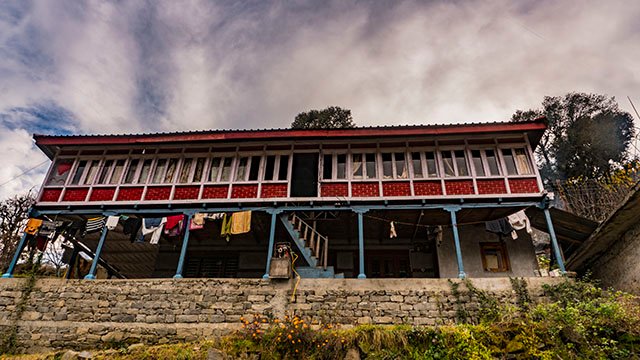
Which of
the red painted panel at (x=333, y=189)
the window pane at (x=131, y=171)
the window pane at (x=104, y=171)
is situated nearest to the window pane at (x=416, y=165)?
the red painted panel at (x=333, y=189)

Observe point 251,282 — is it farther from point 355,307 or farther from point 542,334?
point 542,334

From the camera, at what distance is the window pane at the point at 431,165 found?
14.0 m

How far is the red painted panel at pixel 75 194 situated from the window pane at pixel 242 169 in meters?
6.03

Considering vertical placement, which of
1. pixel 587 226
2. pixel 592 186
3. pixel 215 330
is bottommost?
pixel 215 330

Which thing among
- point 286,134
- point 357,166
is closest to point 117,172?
point 286,134

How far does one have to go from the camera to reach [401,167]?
46.9 feet

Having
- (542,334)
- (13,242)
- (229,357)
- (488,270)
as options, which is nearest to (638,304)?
(542,334)

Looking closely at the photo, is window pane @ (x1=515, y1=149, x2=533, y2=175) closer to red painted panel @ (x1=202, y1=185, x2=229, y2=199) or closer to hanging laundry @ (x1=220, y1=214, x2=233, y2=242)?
hanging laundry @ (x1=220, y1=214, x2=233, y2=242)

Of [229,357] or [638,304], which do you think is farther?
[638,304]

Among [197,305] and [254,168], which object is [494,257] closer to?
[254,168]

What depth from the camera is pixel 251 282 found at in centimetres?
1149

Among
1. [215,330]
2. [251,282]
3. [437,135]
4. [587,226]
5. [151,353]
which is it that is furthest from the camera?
[437,135]

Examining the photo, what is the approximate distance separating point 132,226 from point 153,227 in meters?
1.07

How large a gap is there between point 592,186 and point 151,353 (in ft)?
79.1
